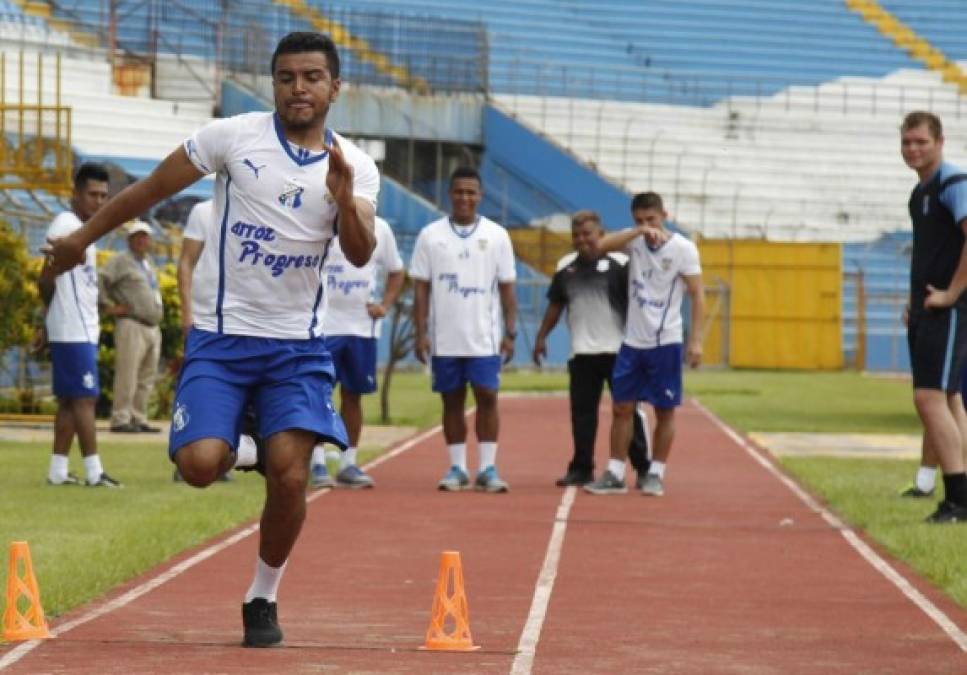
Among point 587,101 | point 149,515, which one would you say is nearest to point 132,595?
point 149,515

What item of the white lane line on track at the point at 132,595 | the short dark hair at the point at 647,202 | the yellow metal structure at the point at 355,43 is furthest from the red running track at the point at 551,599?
the yellow metal structure at the point at 355,43

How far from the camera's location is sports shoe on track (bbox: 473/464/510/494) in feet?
48.4

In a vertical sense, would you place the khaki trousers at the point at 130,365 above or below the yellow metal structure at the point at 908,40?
below

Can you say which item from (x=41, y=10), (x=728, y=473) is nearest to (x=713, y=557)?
(x=728, y=473)

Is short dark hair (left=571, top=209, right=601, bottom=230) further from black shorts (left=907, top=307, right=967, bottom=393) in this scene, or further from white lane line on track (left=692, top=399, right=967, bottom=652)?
black shorts (left=907, top=307, right=967, bottom=393)

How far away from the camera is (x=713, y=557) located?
1116 cm

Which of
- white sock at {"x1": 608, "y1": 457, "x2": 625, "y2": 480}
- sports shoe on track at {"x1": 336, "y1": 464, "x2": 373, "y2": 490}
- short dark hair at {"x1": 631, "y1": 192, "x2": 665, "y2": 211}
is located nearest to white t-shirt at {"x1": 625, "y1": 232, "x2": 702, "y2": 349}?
short dark hair at {"x1": 631, "y1": 192, "x2": 665, "y2": 211}

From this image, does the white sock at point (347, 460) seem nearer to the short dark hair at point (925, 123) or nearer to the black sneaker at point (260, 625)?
the short dark hair at point (925, 123)

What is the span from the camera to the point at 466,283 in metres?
14.6

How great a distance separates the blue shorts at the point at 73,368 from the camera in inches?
539

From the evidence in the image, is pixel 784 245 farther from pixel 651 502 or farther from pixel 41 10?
pixel 651 502

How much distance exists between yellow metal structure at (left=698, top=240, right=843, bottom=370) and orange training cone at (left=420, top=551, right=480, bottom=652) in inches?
1404

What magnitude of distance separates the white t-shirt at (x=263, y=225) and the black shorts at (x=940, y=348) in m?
5.46

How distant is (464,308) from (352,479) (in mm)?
1454
